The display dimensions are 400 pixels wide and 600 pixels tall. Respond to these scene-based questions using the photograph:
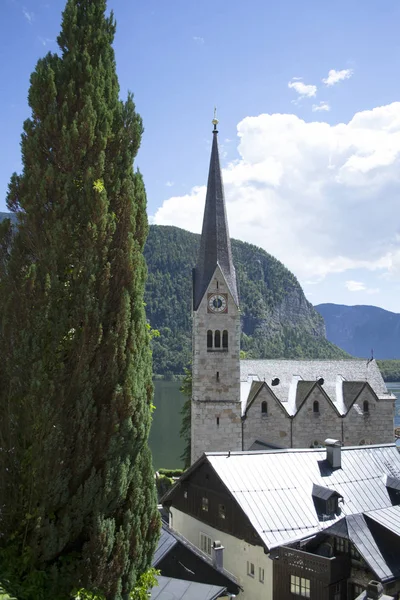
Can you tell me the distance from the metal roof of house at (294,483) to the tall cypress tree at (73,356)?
35.7ft

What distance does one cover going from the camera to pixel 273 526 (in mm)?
19219

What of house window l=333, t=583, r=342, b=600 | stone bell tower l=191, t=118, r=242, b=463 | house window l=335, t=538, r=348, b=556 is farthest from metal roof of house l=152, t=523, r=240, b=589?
stone bell tower l=191, t=118, r=242, b=463

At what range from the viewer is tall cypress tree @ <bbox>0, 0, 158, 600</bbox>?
8.70 metres

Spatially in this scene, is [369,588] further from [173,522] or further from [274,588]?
[173,522]

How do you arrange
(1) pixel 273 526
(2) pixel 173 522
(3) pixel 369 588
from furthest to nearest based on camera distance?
(2) pixel 173 522 → (1) pixel 273 526 → (3) pixel 369 588

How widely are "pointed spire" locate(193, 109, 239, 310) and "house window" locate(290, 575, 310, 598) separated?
18.1 metres

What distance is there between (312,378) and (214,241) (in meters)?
11.9

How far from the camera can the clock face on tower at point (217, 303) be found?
3312cm

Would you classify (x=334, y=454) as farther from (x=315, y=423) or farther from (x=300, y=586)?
(x=315, y=423)

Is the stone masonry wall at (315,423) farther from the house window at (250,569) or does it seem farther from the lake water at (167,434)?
the lake water at (167,434)

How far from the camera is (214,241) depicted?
33750mm

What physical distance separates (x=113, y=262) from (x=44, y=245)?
1242mm

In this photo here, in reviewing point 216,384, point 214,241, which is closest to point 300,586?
point 216,384

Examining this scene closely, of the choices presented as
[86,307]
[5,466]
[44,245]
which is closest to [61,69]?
[44,245]
